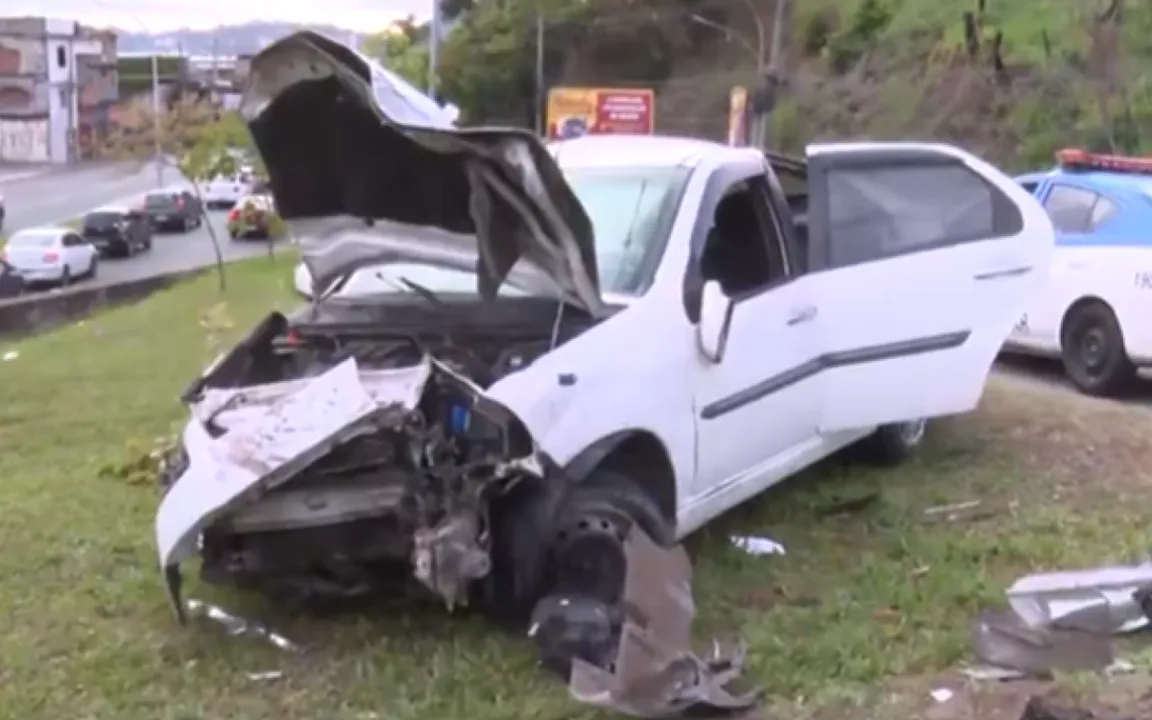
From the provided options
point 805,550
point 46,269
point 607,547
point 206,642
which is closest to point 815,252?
point 805,550

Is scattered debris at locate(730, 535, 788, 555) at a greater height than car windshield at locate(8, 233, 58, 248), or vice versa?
scattered debris at locate(730, 535, 788, 555)

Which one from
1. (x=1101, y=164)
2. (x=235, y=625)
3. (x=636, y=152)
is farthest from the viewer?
(x=1101, y=164)

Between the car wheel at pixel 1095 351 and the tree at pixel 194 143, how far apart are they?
60.0 feet

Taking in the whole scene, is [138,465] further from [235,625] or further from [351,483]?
[351,483]

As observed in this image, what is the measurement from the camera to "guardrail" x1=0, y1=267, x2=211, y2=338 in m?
23.0

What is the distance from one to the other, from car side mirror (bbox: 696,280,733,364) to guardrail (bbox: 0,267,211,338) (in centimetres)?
1764

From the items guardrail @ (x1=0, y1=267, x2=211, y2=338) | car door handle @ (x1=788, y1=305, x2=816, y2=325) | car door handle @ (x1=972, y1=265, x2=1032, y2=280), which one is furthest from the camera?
guardrail @ (x1=0, y1=267, x2=211, y2=338)

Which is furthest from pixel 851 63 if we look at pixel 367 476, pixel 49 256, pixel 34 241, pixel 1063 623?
pixel 367 476

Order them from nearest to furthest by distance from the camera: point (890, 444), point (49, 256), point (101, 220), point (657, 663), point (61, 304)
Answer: point (657, 663)
point (890, 444)
point (61, 304)
point (49, 256)
point (101, 220)

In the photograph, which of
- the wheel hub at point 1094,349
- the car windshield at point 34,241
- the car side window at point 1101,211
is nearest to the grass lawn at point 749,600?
the wheel hub at point 1094,349

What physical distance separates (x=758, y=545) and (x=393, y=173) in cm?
219

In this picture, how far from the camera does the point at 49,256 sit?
38938mm

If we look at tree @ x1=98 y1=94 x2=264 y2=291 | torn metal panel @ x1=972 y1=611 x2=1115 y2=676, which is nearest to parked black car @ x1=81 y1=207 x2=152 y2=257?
tree @ x1=98 y1=94 x2=264 y2=291

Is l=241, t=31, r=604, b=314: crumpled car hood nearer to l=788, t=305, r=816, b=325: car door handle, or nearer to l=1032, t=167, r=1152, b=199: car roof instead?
l=788, t=305, r=816, b=325: car door handle
